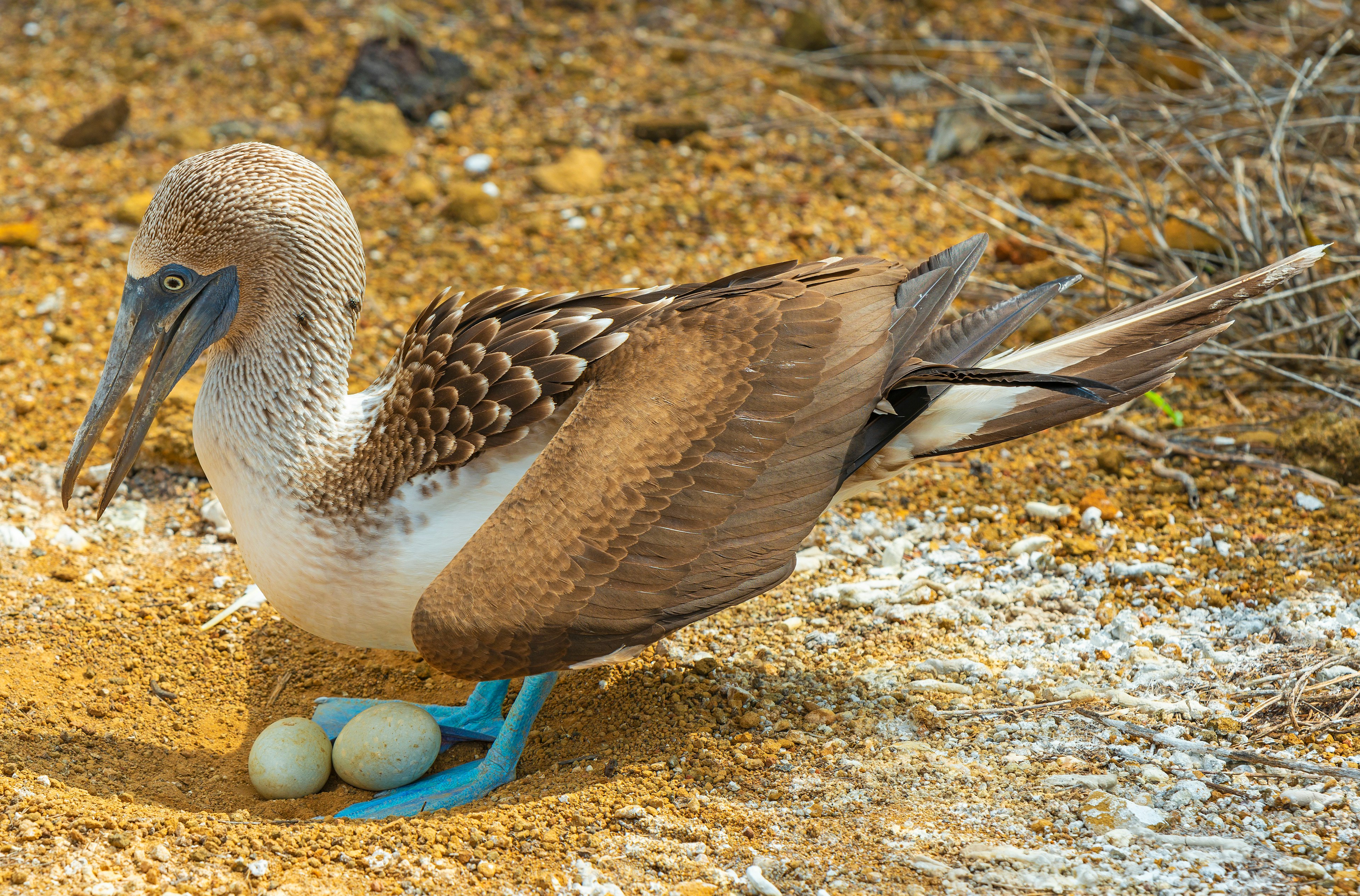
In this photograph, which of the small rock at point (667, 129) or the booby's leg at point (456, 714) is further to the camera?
the small rock at point (667, 129)

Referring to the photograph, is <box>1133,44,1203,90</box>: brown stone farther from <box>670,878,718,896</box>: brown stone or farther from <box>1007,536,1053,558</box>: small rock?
<box>670,878,718,896</box>: brown stone

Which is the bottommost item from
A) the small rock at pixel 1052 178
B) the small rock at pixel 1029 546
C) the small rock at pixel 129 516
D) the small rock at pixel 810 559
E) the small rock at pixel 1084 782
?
the small rock at pixel 810 559

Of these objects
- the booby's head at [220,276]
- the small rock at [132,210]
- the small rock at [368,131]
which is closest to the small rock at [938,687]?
the booby's head at [220,276]

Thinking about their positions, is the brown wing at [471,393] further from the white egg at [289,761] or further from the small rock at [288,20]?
the small rock at [288,20]

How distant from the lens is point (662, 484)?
3.24 meters

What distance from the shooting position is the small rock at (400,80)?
7375 mm

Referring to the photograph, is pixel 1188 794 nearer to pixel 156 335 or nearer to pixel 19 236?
pixel 156 335

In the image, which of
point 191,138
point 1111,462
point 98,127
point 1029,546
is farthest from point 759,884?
point 98,127

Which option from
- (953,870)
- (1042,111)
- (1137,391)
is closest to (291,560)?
(953,870)

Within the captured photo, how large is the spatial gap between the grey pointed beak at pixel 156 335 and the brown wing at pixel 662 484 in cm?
117

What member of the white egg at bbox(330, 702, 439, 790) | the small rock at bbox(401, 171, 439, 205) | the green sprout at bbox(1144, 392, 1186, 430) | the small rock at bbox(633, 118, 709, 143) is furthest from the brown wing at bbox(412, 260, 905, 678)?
the small rock at bbox(633, 118, 709, 143)

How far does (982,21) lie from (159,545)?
21.3 feet

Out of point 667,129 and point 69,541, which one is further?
point 667,129

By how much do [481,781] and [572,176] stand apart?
4258 millimetres
